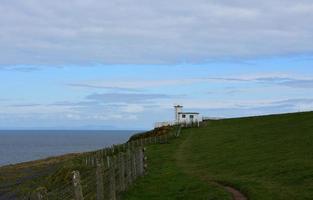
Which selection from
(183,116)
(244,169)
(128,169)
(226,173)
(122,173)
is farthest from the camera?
(183,116)

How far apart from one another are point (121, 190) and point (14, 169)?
5399 centimetres

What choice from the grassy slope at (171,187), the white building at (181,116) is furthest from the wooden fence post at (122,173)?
the white building at (181,116)

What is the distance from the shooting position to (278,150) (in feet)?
128

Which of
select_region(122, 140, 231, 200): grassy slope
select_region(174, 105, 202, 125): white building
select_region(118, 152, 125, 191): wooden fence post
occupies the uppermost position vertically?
select_region(174, 105, 202, 125): white building

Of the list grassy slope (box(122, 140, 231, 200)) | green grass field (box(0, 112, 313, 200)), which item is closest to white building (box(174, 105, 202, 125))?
green grass field (box(0, 112, 313, 200))

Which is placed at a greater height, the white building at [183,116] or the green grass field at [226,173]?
the white building at [183,116]

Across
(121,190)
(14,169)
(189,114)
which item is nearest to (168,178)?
(121,190)

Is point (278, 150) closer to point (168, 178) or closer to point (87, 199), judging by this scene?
point (168, 178)

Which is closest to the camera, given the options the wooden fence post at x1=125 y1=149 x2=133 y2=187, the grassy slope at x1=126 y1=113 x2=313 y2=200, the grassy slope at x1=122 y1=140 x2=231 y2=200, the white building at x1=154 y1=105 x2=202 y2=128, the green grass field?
the green grass field

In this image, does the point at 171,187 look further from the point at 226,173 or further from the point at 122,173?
the point at 226,173

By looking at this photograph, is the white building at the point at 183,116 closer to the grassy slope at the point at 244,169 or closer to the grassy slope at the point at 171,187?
the grassy slope at the point at 244,169

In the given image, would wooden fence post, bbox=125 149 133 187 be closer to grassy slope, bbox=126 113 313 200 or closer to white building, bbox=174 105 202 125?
grassy slope, bbox=126 113 313 200

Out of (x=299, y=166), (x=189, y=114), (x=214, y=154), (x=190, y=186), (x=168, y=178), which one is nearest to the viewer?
(x=190, y=186)

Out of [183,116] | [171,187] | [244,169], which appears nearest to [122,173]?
[171,187]
